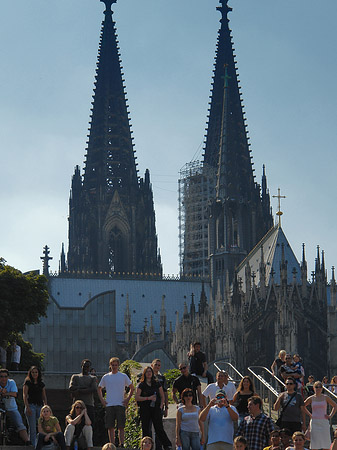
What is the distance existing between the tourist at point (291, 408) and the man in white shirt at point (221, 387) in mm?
828

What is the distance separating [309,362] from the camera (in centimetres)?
7650

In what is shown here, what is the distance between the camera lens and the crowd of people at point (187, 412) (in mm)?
18109

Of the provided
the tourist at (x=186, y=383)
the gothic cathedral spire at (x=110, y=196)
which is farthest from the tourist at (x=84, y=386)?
the gothic cathedral spire at (x=110, y=196)

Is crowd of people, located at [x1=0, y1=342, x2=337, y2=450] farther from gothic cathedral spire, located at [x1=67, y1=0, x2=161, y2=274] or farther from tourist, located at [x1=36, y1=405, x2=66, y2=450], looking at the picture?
gothic cathedral spire, located at [x1=67, y1=0, x2=161, y2=274]

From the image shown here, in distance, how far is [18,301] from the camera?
126 feet

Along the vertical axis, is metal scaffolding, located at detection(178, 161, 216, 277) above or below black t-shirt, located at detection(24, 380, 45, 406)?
above

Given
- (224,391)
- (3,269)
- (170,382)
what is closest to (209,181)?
(3,269)

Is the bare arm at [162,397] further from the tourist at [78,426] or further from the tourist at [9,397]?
the tourist at [9,397]

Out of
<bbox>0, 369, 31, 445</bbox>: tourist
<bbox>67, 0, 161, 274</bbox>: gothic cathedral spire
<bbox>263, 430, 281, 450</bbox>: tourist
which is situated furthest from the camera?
<bbox>67, 0, 161, 274</bbox>: gothic cathedral spire

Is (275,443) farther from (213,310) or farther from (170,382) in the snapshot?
(213,310)

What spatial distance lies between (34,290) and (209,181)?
3077 inches

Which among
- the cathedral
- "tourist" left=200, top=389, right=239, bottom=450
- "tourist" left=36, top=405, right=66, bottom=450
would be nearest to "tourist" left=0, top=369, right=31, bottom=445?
"tourist" left=36, top=405, right=66, bottom=450

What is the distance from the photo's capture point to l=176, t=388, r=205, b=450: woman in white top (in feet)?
60.9

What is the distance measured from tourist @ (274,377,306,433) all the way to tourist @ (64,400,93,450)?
3177 millimetres
